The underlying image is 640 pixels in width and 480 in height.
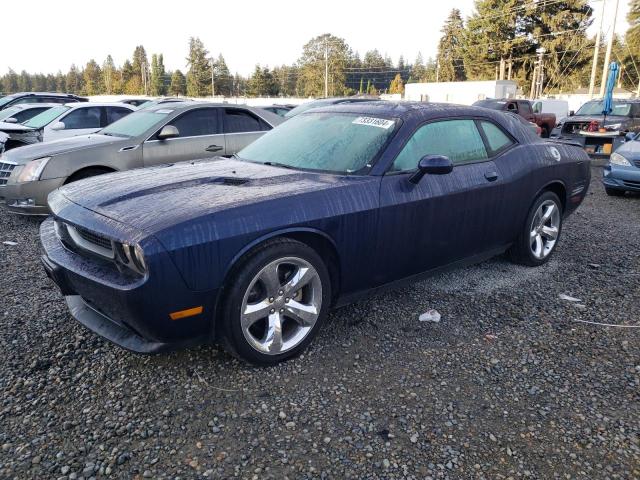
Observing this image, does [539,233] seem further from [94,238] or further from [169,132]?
[169,132]

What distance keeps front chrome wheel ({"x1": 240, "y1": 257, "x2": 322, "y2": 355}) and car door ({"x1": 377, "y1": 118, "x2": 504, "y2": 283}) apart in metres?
0.59

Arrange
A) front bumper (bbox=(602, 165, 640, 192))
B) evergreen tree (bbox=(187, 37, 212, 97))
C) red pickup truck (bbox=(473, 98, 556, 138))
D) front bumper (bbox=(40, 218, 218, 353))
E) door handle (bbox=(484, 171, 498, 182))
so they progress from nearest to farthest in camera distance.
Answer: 1. front bumper (bbox=(40, 218, 218, 353))
2. door handle (bbox=(484, 171, 498, 182))
3. front bumper (bbox=(602, 165, 640, 192))
4. red pickup truck (bbox=(473, 98, 556, 138))
5. evergreen tree (bbox=(187, 37, 212, 97))

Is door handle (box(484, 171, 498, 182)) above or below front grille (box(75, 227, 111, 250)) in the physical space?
above

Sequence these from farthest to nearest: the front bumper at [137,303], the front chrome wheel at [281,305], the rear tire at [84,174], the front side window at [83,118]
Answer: the front side window at [83,118]
the rear tire at [84,174]
the front chrome wheel at [281,305]
the front bumper at [137,303]

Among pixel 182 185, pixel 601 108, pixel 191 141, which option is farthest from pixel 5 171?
pixel 601 108

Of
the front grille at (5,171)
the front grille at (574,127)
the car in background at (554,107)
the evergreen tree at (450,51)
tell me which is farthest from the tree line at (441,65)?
the front grille at (5,171)

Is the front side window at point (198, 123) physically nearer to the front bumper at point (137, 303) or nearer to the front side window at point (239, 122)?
the front side window at point (239, 122)

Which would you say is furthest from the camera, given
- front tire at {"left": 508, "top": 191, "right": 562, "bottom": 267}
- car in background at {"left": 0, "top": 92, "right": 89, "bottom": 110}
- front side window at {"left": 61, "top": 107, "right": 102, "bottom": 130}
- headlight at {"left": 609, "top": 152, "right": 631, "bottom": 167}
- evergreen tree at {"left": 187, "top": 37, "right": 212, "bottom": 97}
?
evergreen tree at {"left": 187, "top": 37, "right": 212, "bottom": 97}

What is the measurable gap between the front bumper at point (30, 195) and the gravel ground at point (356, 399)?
2212 mm

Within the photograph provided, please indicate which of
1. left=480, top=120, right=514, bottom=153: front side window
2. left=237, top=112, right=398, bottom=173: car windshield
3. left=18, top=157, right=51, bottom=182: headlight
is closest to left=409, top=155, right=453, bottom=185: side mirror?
left=237, top=112, right=398, bottom=173: car windshield

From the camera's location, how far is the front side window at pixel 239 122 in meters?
7.35

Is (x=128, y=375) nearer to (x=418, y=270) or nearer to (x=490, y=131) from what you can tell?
(x=418, y=270)

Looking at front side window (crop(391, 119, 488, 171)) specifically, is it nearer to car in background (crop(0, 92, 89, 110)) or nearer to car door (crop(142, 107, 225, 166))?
car door (crop(142, 107, 225, 166))

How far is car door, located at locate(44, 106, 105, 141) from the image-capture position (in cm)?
956
